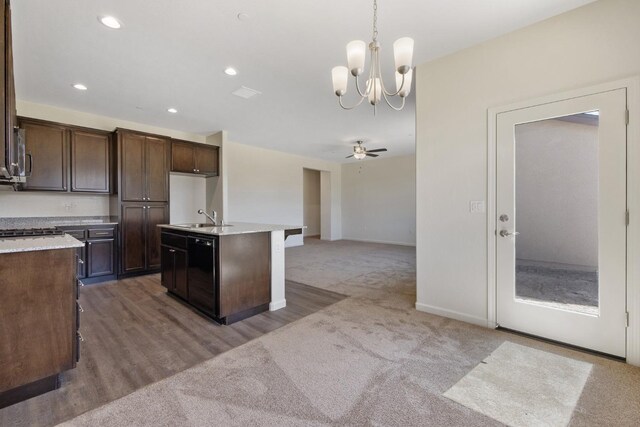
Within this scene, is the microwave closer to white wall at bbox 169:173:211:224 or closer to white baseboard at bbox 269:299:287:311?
white wall at bbox 169:173:211:224

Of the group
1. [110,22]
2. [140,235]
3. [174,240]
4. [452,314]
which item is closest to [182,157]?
[140,235]

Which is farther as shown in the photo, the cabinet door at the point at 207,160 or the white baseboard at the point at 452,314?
the cabinet door at the point at 207,160

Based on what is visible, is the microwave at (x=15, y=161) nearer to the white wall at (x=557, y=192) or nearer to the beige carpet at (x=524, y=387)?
the beige carpet at (x=524, y=387)

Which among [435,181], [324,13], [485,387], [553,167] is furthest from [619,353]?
[324,13]

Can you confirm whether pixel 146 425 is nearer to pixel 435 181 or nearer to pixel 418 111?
pixel 435 181

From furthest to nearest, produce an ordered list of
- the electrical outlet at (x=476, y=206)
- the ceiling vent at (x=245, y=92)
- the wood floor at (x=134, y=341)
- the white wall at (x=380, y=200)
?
the white wall at (x=380, y=200) < the ceiling vent at (x=245, y=92) < the electrical outlet at (x=476, y=206) < the wood floor at (x=134, y=341)

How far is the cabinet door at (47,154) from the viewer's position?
387cm

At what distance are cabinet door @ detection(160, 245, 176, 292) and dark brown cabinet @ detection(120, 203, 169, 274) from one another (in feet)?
4.11

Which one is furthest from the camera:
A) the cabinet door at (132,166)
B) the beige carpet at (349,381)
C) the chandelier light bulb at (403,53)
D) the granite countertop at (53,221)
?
the cabinet door at (132,166)

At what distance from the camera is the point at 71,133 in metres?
4.17

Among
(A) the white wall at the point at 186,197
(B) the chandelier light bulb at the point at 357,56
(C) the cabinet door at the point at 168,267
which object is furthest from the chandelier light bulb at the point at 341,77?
(A) the white wall at the point at 186,197

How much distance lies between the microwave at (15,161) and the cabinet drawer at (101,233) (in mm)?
1005

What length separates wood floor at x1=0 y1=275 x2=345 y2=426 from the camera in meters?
1.69

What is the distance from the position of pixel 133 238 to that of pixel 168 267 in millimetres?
1480
